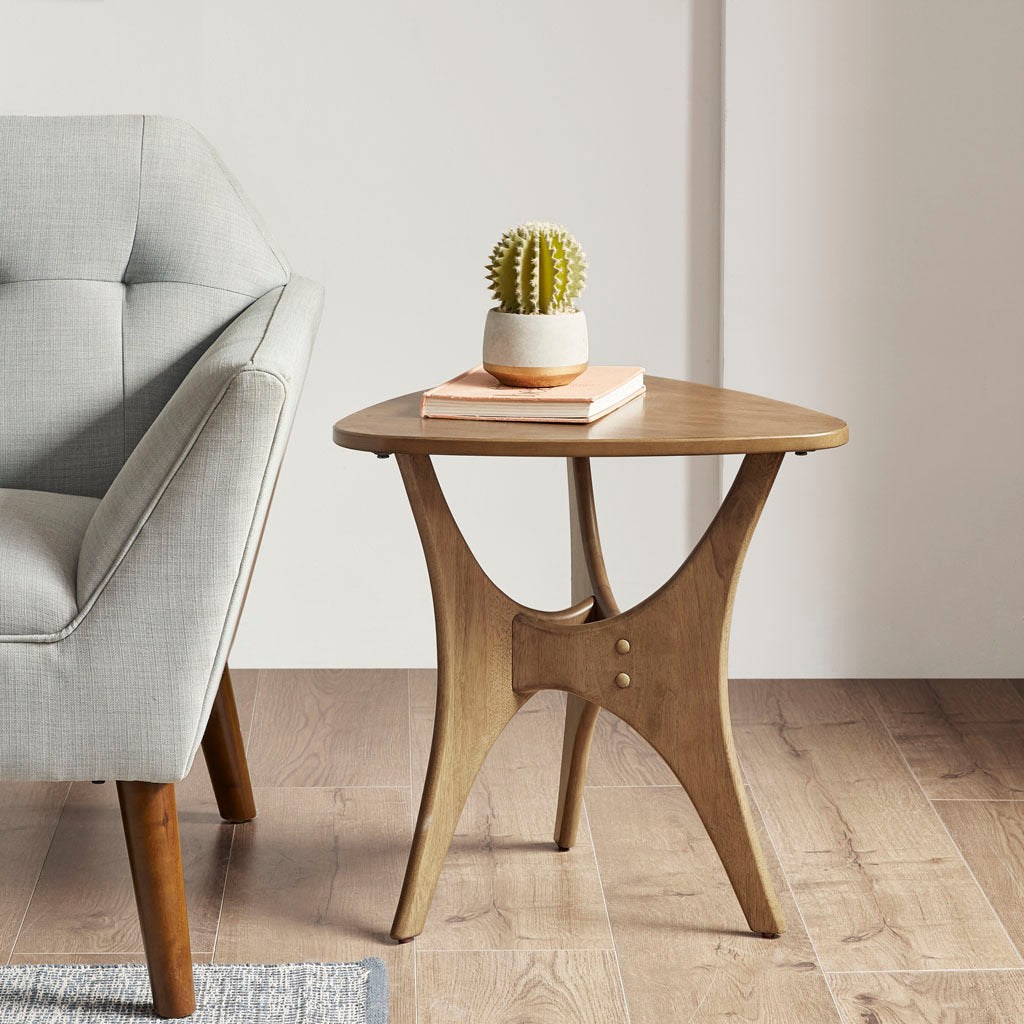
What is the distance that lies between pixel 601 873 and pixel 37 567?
0.74 meters

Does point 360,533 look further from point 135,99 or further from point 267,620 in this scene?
point 135,99

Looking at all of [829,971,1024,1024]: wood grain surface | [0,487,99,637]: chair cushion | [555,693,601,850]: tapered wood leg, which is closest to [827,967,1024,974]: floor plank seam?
[829,971,1024,1024]: wood grain surface

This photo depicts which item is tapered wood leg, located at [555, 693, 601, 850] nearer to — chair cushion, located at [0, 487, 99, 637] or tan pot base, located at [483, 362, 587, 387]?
tan pot base, located at [483, 362, 587, 387]

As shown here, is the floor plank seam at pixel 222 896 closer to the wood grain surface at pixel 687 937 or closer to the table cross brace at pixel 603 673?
the table cross brace at pixel 603 673

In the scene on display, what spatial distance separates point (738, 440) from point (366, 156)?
1.07 metres

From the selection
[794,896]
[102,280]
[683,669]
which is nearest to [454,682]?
[683,669]

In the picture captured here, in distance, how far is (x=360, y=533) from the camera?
7.06 feet

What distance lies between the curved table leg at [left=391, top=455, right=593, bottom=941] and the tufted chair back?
46 cm

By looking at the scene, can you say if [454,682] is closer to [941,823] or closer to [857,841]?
[857,841]

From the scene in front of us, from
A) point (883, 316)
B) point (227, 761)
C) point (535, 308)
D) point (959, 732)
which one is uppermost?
point (535, 308)

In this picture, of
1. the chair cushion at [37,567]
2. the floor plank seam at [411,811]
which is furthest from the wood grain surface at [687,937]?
the chair cushion at [37,567]

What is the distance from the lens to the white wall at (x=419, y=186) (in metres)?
1.99

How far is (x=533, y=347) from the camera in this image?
4.32 ft

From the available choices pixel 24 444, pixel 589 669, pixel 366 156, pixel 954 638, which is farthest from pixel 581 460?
pixel 954 638
